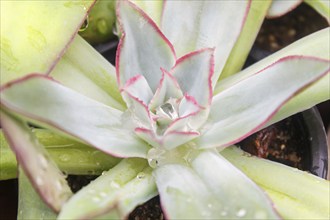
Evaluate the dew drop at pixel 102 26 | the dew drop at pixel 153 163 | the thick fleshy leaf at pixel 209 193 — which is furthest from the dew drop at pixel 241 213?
the dew drop at pixel 102 26

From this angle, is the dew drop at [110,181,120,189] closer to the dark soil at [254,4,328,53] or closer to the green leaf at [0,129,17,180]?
the green leaf at [0,129,17,180]

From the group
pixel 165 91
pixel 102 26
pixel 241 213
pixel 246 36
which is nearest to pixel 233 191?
pixel 241 213

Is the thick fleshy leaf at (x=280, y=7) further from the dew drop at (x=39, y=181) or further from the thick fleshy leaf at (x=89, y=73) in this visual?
the dew drop at (x=39, y=181)

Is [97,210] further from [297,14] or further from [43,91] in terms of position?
[297,14]

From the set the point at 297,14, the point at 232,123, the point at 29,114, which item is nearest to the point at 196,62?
the point at 232,123

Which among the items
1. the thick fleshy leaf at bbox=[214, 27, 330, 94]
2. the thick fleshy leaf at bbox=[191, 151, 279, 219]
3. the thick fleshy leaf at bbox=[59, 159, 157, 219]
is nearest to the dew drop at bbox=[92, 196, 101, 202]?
the thick fleshy leaf at bbox=[59, 159, 157, 219]

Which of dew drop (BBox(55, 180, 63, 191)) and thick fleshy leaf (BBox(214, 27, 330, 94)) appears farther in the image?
thick fleshy leaf (BBox(214, 27, 330, 94))
